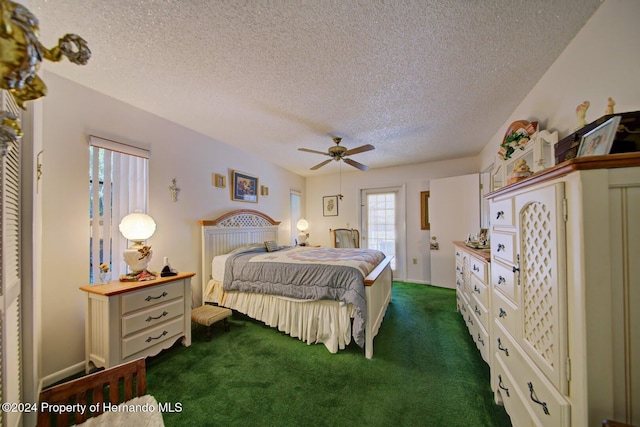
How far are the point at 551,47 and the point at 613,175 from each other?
4.67 ft

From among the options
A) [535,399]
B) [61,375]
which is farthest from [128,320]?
[535,399]

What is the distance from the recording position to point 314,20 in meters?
1.34

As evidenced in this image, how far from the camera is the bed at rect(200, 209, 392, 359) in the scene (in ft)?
7.13

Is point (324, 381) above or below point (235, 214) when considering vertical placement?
below

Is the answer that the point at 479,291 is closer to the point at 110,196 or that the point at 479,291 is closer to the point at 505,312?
the point at 505,312

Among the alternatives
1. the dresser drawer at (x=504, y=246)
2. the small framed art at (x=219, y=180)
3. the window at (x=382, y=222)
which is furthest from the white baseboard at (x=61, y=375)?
the window at (x=382, y=222)

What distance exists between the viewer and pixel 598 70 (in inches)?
51.1

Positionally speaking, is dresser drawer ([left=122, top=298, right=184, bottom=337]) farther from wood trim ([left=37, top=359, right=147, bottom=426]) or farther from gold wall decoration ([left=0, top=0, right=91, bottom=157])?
gold wall decoration ([left=0, top=0, right=91, bottom=157])

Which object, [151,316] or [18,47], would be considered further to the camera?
[151,316]

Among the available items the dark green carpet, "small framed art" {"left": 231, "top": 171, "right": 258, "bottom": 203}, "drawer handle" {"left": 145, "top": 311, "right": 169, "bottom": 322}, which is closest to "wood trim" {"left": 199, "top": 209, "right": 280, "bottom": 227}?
→ "small framed art" {"left": 231, "top": 171, "right": 258, "bottom": 203}

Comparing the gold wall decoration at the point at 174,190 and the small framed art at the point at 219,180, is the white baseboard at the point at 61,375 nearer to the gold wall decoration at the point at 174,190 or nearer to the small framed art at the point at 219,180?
the gold wall decoration at the point at 174,190

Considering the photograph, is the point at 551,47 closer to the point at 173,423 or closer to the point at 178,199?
the point at 173,423

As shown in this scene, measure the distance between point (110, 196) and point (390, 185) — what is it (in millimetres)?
4481

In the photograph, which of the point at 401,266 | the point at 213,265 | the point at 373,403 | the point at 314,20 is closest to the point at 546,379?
the point at 373,403
